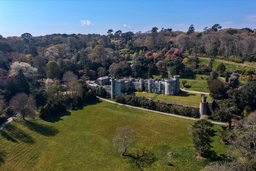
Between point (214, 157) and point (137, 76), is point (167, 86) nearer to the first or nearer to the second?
point (137, 76)

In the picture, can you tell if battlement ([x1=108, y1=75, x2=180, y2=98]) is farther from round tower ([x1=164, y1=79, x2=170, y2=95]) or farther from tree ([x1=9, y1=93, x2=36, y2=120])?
tree ([x1=9, y1=93, x2=36, y2=120])

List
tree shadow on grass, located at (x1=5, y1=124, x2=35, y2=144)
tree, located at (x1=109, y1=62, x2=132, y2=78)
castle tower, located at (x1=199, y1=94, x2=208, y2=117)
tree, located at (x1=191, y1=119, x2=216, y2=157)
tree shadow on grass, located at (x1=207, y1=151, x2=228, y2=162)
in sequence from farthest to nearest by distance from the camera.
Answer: tree, located at (x1=109, y1=62, x2=132, y2=78), castle tower, located at (x1=199, y1=94, x2=208, y2=117), tree shadow on grass, located at (x1=5, y1=124, x2=35, y2=144), tree, located at (x1=191, y1=119, x2=216, y2=157), tree shadow on grass, located at (x1=207, y1=151, x2=228, y2=162)

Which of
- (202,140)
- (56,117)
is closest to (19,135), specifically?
(56,117)

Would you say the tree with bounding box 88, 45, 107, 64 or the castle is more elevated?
the tree with bounding box 88, 45, 107, 64

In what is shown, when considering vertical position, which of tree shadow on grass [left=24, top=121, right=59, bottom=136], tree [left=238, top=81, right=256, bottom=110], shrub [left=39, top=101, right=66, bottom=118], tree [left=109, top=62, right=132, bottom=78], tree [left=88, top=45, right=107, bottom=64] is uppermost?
tree [left=88, top=45, right=107, bottom=64]

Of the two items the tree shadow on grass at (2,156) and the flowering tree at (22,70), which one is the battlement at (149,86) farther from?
the tree shadow on grass at (2,156)

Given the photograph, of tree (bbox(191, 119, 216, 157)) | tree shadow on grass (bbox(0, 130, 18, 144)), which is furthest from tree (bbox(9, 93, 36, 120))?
tree (bbox(191, 119, 216, 157))

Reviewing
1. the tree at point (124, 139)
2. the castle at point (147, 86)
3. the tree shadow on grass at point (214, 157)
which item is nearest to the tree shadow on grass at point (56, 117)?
the castle at point (147, 86)

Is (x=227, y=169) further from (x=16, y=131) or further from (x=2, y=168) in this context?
(x=16, y=131)
